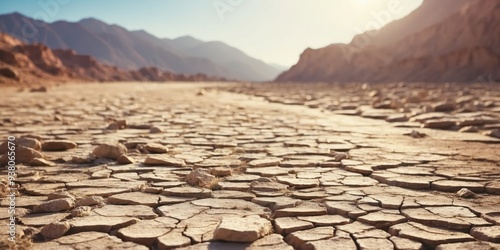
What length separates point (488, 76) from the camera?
25.1 meters

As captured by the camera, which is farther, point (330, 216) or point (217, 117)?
point (217, 117)

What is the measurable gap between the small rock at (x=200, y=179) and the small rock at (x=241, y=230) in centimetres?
81

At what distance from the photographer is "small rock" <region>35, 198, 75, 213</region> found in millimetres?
2211

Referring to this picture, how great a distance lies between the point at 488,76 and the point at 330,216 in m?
27.0

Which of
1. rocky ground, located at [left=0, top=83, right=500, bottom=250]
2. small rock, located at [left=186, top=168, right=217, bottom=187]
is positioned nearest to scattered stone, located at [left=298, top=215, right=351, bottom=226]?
rocky ground, located at [left=0, top=83, right=500, bottom=250]

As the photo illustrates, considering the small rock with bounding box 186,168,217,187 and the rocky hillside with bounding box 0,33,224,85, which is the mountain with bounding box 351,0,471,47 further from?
the small rock with bounding box 186,168,217,187

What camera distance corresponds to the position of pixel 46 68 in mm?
32500

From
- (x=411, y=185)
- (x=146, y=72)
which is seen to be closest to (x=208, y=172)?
(x=411, y=185)

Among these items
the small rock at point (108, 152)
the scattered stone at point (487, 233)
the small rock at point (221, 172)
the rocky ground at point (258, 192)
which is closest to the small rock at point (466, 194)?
the rocky ground at point (258, 192)

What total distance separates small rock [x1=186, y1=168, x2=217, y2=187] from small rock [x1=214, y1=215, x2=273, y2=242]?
2.66 feet

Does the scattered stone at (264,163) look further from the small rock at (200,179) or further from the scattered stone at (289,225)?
the scattered stone at (289,225)

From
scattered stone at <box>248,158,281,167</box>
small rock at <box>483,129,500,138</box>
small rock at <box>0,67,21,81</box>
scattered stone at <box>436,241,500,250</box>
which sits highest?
small rock at <box>0,67,21,81</box>

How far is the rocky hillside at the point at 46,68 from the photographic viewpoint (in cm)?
2327

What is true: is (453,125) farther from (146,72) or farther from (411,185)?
(146,72)
